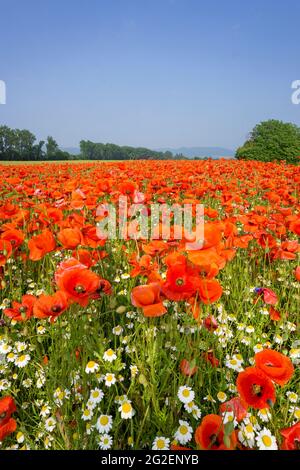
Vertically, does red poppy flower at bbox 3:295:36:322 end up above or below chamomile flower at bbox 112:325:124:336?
above

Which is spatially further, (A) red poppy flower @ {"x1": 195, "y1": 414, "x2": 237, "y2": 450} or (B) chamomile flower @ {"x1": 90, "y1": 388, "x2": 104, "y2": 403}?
(B) chamomile flower @ {"x1": 90, "y1": 388, "x2": 104, "y2": 403}

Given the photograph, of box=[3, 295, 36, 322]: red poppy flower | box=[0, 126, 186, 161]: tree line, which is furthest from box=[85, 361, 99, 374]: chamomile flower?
box=[0, 126, 186, 161]: tree line

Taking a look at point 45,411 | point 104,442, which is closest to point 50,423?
point 45,411

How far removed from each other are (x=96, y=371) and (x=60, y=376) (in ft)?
0.67

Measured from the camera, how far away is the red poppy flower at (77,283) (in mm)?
1314

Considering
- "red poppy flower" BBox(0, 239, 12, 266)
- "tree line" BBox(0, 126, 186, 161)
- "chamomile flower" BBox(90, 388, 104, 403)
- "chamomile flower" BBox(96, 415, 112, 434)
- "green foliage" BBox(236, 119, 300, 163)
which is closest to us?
"chamomile flower" BBox(96, 415, 112, 434)

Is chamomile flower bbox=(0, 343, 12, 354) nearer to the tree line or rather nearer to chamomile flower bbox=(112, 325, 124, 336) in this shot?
chamomile flower bbox=(112, 325, 124, 336)

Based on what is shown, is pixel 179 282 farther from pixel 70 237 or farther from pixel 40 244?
pixel 40 244

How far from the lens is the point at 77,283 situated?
1.35 metres

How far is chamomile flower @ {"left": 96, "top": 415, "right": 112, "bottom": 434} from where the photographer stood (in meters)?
1.42

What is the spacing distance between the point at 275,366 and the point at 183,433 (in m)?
0.63

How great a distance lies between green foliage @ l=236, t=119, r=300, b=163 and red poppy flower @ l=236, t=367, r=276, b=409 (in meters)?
20.8
